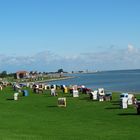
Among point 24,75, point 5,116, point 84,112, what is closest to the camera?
point 5,116

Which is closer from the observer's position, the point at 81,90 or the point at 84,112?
the point at 84,112

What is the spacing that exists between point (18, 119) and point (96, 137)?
331 inches

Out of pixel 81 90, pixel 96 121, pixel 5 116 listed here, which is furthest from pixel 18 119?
pixel 81 90

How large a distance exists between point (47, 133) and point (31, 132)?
78cm

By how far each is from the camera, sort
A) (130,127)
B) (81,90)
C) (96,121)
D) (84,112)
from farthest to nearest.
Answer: (81,90)
(84,112)
(96,121)
(130,127)

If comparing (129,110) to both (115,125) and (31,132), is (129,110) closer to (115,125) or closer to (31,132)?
(115,125)

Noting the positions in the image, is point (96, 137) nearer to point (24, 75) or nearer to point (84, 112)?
point (84, 112)

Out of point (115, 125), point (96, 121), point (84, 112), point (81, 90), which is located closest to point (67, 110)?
point (84, 112)

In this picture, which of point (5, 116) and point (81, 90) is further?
point (81, 90)

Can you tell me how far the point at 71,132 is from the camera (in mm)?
21812

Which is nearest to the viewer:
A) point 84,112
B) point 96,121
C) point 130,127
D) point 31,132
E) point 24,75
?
point 31,132

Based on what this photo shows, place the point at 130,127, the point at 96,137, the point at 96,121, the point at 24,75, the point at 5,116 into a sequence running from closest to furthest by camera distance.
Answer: the point at 96,137
the point at 130,127
the point at 96,121
the point at 5,116
the point at 24,75

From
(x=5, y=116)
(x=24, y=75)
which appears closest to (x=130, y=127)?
(x=5, y=116)

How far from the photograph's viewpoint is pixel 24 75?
18975cm
